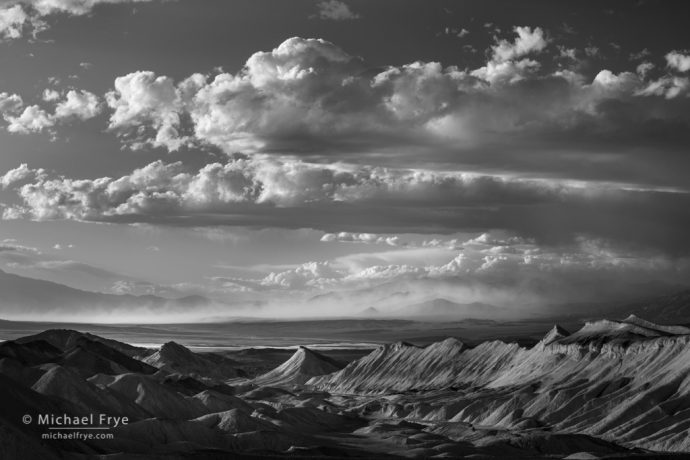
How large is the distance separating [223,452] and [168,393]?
5694cm

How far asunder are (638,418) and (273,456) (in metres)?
64.0

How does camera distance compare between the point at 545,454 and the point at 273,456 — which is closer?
the point at 273,456

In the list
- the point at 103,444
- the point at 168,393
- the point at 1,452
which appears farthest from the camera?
the point at 168,393

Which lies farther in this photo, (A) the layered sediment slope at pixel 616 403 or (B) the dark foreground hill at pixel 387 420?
(A) the layered sediment slope at pixel 616 403

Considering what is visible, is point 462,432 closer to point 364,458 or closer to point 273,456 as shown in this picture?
point 364,458

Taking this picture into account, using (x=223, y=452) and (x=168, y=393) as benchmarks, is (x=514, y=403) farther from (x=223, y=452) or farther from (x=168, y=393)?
(x=223, y=452)

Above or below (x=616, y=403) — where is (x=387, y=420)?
below

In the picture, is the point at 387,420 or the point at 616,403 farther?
the point at 387,420

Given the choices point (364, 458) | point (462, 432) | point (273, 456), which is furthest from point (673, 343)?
point (273, 456)

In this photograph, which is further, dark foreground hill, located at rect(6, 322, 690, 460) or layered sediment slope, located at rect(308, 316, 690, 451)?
layered sediment slope, located at rect(308, 316, 690, 451)

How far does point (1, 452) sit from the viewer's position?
9762cm

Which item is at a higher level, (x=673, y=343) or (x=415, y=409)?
(x=673, y=343)

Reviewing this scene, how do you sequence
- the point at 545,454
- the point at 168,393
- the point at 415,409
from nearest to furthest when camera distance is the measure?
the point at 545,454 → the point at 168,393 → the point at 415,409

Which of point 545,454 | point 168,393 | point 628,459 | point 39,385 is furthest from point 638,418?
point 39,385
